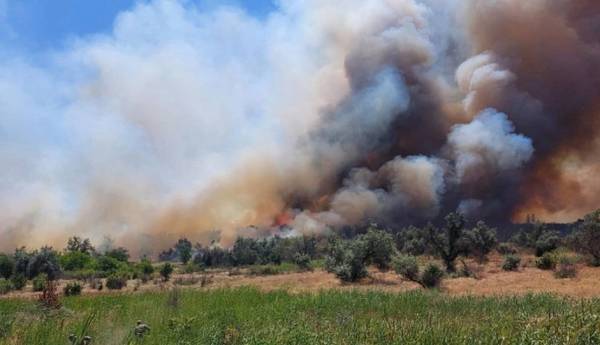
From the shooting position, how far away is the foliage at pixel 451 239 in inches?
1960

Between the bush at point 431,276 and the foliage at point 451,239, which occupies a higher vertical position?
the foliage at point 451,239

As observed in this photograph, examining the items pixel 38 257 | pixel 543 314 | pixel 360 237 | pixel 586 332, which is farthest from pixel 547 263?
pixel 38 257

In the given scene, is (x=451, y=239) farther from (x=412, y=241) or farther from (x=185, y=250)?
(x=185, y=250)

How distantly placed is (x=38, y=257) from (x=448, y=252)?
49.1 meters

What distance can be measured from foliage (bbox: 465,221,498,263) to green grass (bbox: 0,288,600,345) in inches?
1286

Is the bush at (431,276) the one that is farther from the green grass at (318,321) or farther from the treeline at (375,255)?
the green grass at (318,321)

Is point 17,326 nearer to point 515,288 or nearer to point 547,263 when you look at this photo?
point 515,288

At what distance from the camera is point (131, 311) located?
17578 millimetres

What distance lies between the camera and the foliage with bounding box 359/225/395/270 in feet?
147

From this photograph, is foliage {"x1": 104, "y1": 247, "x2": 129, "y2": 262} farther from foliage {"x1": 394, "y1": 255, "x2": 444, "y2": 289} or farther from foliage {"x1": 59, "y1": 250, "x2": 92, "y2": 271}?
foliage {"x1": 394, "y1": 255, "x2": 444, "y2": 289}

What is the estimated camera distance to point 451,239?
5038cm

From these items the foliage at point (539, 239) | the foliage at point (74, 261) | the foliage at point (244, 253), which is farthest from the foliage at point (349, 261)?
the foliage at point (74, 261)

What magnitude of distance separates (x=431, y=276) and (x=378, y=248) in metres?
10.8

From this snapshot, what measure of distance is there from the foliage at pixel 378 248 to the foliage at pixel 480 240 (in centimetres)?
1049
